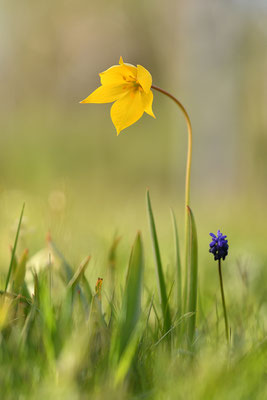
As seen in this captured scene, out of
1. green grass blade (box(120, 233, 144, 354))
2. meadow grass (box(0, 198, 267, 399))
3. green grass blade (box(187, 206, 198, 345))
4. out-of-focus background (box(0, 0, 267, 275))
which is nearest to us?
meadow grass (box(0, 198, 267, 399))

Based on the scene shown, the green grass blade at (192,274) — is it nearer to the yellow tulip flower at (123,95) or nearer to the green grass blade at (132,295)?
the green grass blade at (132,295)

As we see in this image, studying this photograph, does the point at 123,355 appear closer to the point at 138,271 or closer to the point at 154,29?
the point at 138,271

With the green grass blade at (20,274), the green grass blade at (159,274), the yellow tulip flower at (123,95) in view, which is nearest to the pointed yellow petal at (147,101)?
the yellow tulip flower at (123,95)

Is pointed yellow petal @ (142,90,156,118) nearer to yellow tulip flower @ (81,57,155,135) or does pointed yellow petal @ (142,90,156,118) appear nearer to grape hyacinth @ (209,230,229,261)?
yellow tulip flower @ (81,57,155,135)

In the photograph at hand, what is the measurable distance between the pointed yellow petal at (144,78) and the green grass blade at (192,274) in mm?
283

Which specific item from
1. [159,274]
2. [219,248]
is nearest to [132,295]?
[159,274]

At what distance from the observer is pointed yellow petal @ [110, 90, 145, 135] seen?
1.20 meters

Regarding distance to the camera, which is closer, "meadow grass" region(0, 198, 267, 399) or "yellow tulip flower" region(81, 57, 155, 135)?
"meadow grass" region(0, 198, 267, 399)

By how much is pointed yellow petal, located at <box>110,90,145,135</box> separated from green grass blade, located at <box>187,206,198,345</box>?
0.26 metres

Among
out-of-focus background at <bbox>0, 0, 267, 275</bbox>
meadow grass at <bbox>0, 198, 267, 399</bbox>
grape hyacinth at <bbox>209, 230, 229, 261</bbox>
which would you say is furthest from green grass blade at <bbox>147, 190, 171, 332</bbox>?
out-of-focus background at <bbox>0, 0, 267, 275</bbox>

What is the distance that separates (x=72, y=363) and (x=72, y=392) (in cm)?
4

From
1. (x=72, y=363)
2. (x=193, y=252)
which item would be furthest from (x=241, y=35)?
(x=72, y=363)

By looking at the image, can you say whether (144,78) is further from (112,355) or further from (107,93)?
(112,355)

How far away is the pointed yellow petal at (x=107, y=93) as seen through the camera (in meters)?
1.20
